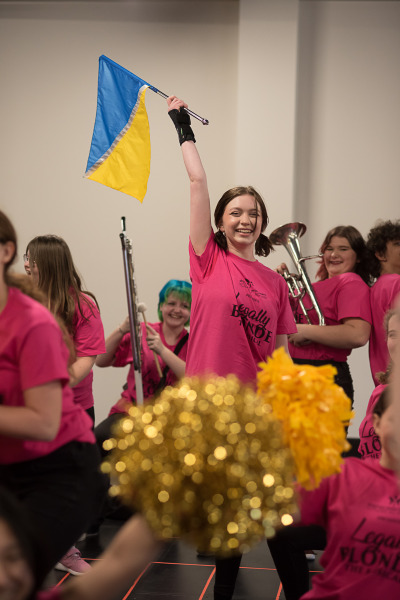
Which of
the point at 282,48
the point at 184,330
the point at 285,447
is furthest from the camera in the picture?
the point at 282,48

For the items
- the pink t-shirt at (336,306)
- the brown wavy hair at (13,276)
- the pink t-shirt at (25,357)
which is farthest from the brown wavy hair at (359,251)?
the pink t-shirt at (25,357)

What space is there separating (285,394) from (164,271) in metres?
4.22

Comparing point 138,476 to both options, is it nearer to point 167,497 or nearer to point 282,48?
point 167,497

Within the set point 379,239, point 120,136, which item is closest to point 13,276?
point 120,136

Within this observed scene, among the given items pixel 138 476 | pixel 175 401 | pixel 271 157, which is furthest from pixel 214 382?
pixel 271 157

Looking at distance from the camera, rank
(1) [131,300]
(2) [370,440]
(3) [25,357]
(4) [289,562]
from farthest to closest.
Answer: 1. (1) [131,300]
2. (4) [289,562]
3. (2) [370,440]
4. (3) [25,357]

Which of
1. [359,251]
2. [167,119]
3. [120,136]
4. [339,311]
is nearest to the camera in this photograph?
[120,136]

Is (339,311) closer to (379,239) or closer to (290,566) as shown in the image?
(379,239)

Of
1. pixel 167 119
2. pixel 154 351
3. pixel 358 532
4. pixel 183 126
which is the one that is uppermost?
pixel 167 119

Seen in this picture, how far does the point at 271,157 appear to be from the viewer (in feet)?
17.7

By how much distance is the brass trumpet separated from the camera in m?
3.94

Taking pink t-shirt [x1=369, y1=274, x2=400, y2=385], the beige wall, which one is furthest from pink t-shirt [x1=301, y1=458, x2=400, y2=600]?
the beige wall

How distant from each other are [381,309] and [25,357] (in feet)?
8.23

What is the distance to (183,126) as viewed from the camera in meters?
2.97
